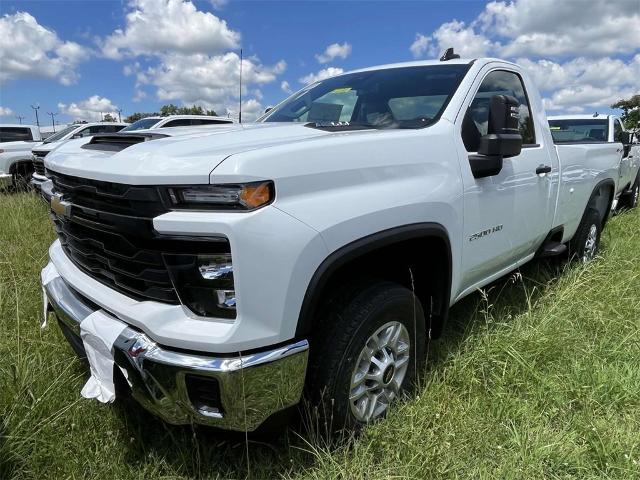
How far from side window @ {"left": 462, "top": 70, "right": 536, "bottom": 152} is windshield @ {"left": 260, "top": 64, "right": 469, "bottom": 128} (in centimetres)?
17

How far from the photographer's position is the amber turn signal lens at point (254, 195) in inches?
67.7

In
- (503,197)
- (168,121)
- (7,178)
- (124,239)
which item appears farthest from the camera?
(7,178)

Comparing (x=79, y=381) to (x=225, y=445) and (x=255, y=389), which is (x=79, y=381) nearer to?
(x=225, y=445)

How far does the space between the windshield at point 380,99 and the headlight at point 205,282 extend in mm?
1409

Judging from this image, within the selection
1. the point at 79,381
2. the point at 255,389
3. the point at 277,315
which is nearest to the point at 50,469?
the point at 79,381

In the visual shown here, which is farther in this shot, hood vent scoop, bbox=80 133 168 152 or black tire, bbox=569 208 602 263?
black tire, bbox=569 208 602 263

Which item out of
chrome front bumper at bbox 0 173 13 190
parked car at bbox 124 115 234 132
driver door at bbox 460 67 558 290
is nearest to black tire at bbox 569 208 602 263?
driver door at bbox 460 67 558 290

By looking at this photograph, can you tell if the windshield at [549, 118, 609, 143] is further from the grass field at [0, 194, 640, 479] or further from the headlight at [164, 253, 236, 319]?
the headlight at [164, 253, 236, 319]

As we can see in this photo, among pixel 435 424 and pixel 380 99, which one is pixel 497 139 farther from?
pixel 435 424

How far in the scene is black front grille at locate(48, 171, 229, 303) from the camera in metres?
1.76

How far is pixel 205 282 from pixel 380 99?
1.92m

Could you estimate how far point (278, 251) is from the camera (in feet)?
5.71

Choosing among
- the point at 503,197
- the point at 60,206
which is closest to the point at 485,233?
the point at 503,197

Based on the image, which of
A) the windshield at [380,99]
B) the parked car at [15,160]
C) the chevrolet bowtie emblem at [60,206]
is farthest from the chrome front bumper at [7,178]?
the chevrolet bowtie emblem at [60,206]
